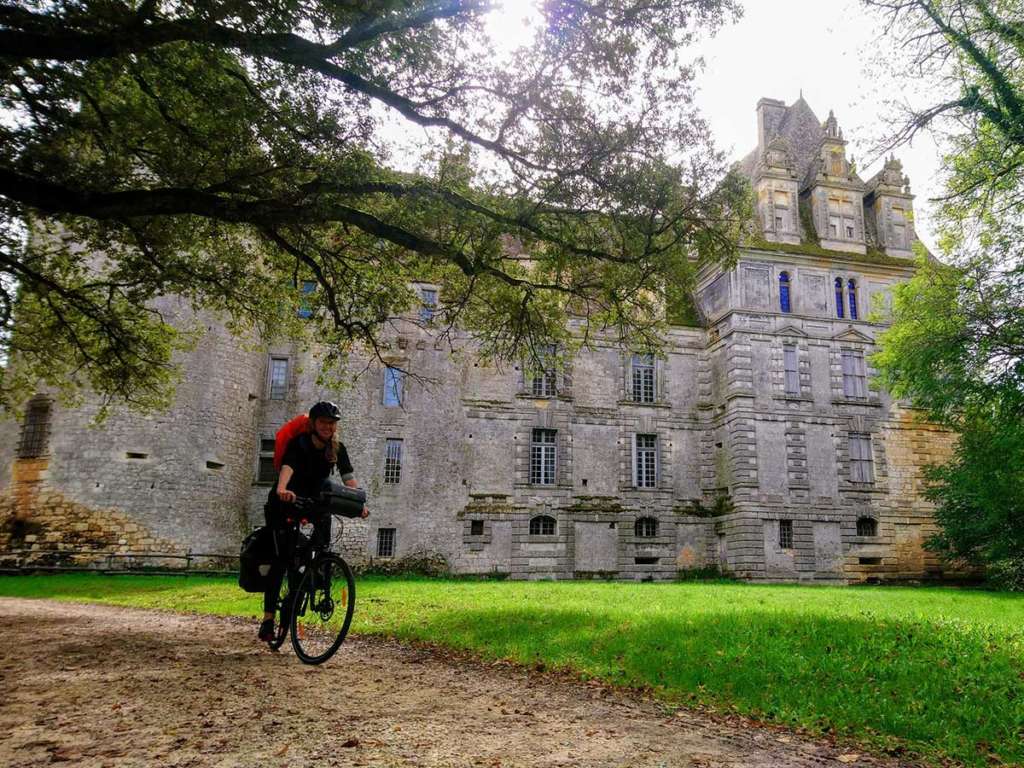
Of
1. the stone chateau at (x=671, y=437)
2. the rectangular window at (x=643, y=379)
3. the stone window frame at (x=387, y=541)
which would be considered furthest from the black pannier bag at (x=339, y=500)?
the rectangular window at (x=643, y=379)

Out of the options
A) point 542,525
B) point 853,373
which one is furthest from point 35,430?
point 853,373

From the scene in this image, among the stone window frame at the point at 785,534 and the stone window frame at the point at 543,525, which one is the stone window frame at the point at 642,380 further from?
the stone window frame at the point at 785,534

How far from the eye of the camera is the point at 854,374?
29000mm

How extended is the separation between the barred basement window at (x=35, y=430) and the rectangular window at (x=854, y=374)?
30104 mm

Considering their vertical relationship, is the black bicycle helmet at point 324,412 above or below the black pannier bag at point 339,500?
above

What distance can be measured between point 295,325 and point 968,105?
541 inches

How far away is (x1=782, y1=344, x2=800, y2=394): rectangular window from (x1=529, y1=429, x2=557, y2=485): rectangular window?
989cm

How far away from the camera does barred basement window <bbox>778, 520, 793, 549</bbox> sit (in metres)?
26.8

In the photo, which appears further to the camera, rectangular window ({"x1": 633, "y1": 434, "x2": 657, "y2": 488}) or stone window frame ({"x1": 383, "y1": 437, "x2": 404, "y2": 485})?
rectangular window ({"x1": 633, "y1": 434, "x2": 657, "y2": 488})

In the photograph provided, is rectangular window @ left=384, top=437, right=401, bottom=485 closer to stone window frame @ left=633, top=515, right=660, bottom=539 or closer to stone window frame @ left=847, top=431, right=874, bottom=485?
stone window frame @ left=633, top=515, right=660, bottom=539

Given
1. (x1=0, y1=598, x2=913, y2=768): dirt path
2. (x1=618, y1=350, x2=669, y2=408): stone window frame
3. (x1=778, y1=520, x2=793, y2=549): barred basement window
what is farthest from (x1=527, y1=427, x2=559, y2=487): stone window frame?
(x1=0, y1=598, x2=913, y2=768): dirt path

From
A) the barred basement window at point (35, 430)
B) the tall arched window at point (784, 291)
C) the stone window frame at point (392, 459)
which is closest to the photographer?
the barred basement window at point (35, 430)

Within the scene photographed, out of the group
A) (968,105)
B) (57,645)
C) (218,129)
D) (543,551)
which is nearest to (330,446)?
(57,645)

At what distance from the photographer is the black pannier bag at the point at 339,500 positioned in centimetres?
607
